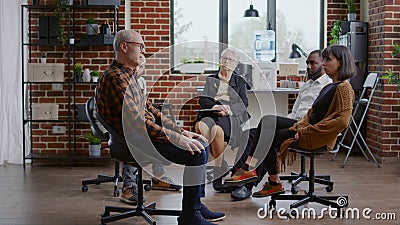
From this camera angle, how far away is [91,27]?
22.0 feet

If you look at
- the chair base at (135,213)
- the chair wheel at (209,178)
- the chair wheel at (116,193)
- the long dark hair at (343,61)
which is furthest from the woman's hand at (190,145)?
the chair wheel at (209,178)

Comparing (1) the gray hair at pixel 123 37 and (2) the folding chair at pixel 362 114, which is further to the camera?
(2) the folding chair at pixel 362 114

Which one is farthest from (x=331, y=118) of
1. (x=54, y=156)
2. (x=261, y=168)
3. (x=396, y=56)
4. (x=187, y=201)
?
(x=54, y=156)

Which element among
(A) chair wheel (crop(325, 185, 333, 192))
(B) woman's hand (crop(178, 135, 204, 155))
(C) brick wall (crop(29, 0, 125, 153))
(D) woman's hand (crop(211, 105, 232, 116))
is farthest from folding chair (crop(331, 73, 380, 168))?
(B) woman's hand (crop(178, 135, 204, 155))

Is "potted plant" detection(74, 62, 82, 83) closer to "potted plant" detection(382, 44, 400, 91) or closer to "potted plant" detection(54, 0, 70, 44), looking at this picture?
"potted plant" detection(54, 0, 70, 44)

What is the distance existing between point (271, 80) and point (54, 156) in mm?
2576

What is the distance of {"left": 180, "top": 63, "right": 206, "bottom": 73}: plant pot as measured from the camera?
7.75 m

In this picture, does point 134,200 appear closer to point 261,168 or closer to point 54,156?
point 261,168

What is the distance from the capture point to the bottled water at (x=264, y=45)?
7832 millimetres

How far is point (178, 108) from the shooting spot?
7.98m

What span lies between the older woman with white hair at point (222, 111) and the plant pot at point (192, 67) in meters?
1.79

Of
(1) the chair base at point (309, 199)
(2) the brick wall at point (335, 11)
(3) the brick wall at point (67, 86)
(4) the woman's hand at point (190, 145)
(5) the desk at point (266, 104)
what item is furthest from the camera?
(2) the brick wall at point (335, 11)

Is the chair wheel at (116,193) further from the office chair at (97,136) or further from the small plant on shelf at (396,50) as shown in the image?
the small plant on shelf at (396,50)

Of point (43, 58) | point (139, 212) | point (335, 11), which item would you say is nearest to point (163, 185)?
point (139, 212)
